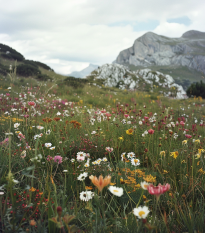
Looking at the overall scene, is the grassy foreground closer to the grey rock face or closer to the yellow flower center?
the yellow flower center

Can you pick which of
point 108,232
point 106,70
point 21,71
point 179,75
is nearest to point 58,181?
point 108,232

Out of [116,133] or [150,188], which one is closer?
[150,188]

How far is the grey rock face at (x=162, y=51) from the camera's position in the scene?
133 metres

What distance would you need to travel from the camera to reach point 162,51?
514 feet

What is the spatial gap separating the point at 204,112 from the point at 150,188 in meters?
8.95

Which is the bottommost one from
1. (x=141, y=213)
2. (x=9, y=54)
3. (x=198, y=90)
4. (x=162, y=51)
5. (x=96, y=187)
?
(x=96, y=187)

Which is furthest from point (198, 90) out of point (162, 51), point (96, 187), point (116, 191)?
point (162, 51)

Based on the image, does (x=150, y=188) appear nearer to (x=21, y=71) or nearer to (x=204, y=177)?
(x=204, y=177)

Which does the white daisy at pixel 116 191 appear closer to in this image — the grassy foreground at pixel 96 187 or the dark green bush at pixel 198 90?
the grassy foreground at pixel 96 187

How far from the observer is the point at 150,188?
0.82 m

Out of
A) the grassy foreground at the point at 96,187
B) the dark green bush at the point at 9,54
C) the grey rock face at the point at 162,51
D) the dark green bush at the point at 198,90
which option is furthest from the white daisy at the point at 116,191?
the grey rock face at the point at 162,51

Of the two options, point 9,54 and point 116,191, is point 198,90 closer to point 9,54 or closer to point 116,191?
point 116,191

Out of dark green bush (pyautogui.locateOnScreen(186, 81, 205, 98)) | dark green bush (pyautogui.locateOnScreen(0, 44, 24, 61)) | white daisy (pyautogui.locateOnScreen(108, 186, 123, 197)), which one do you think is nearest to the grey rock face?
dark green bush (pyautogui.locateOnScreen(186, 81, 205, 98))

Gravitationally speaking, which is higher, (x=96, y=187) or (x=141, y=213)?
(x=141, y=213)
